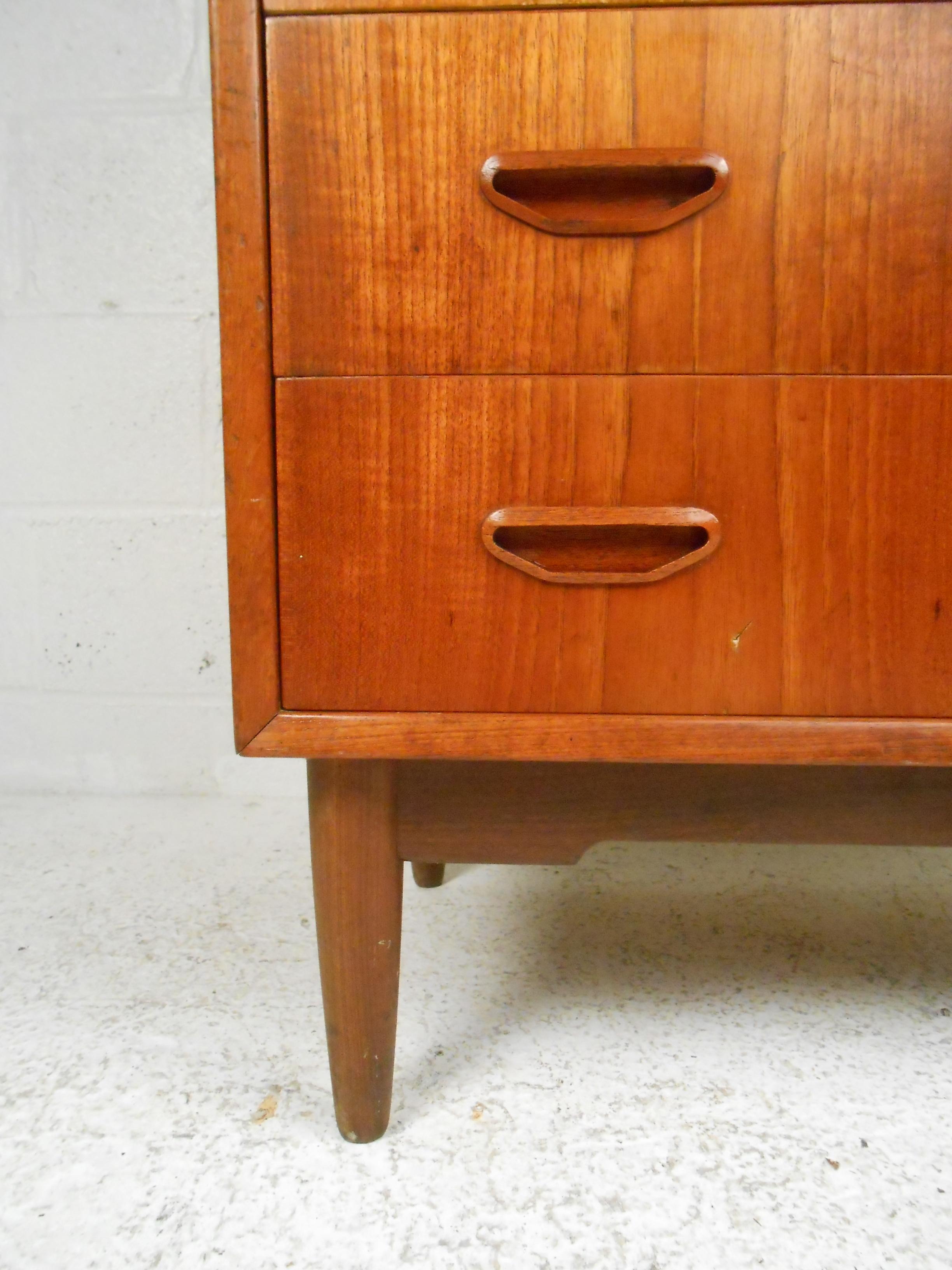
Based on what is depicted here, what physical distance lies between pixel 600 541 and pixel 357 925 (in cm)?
29

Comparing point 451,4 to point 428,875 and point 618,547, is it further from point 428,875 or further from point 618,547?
point 428,875

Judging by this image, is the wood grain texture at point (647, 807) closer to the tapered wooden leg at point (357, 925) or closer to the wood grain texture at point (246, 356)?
the tapered wooden leg at point (357, 925)

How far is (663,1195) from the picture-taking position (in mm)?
586

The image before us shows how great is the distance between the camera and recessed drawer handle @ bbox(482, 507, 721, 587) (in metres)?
0.54

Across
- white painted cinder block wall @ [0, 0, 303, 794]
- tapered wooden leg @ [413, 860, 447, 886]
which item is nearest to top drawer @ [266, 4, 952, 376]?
tapered wooden leg @ [413, 860, 447, 886]

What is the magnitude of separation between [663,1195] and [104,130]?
131 cm

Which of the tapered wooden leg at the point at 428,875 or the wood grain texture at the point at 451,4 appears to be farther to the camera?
the tapered wooden leg at the point at 428,875

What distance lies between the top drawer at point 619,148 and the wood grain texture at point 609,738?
199 millimetres

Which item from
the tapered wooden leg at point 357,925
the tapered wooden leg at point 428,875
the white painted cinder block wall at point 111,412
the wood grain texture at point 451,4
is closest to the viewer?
the wood grain texture at point 451,4

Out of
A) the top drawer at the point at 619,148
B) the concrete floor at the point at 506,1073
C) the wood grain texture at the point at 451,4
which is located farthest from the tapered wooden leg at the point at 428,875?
the wood grain texture at the point at 451,4

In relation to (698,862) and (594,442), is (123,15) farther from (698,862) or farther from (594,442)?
(698,862)

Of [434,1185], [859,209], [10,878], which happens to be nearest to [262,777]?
[10,878]

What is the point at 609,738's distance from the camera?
553 mm

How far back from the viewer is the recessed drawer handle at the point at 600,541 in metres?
0.54
